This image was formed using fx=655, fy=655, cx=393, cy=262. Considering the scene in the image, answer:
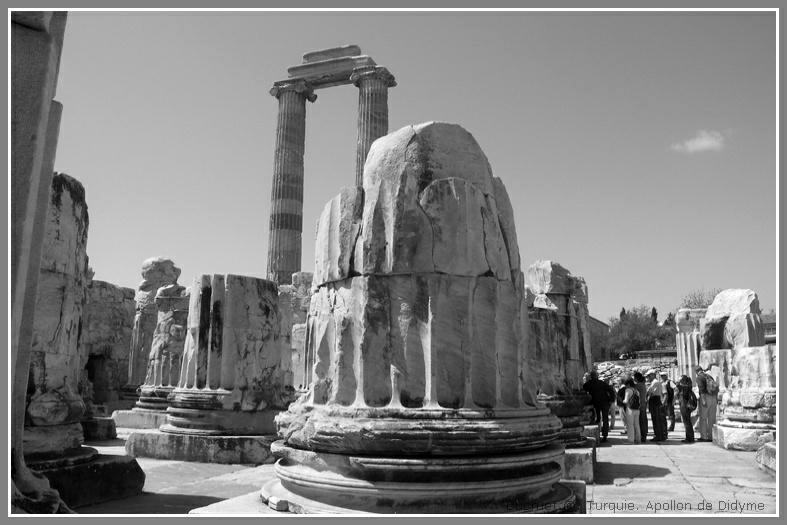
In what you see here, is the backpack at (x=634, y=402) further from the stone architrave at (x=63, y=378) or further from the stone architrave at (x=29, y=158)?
the stone architrave at (x=29, y=158)

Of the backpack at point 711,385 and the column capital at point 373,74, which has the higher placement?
the column capital at point 373,74

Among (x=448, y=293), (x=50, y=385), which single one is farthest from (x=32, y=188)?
(x=50, y=385)

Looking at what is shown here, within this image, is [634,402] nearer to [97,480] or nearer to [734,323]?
[734,323]

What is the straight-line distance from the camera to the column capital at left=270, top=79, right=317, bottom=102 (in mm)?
28219

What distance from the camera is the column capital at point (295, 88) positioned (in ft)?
92.6

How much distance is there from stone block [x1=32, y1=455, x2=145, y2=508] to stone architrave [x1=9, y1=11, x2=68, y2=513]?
2.02 m

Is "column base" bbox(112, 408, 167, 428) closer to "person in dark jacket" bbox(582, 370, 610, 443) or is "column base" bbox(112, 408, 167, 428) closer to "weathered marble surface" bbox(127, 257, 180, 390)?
"weathered marble surface" bbox(127, 257, 180, 390)

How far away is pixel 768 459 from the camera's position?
273 inches

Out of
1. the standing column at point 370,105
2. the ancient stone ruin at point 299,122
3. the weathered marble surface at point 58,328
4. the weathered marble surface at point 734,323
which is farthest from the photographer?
the ancient stone ruin at point 299,122

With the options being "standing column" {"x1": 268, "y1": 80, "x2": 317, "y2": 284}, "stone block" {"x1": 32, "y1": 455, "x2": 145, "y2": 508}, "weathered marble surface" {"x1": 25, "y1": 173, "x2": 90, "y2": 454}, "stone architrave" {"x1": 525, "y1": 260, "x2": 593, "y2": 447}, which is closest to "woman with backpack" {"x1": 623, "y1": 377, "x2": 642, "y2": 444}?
"stone architrave" {"x1": 525, "y1": 260, "x2": 593, "y2": 447}

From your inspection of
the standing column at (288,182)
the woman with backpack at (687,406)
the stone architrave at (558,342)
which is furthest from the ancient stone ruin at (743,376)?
the standing column at (288,182)

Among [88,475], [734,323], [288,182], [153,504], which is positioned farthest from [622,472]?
[288,182]

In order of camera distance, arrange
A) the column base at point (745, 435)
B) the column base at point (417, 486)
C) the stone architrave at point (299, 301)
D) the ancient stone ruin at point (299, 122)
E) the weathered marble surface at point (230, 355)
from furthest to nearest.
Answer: the ancient stone ruin at point (299, 122) < the stone architrave at point (299, 301) < the column base at point (745, 435) < the weathered marble surface at point (230, 355) < the column base at point (417, 486)

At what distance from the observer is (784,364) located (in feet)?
9.99
